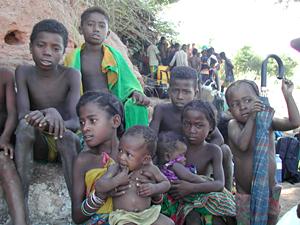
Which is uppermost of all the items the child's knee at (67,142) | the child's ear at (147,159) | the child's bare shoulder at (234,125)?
the child's bare shoulder at (234,125)

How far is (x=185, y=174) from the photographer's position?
2791mm

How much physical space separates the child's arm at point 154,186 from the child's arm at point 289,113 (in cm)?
97

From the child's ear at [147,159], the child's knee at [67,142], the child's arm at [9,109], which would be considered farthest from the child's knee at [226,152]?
the child's arm at [9,109]

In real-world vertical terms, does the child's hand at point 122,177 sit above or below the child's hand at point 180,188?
above

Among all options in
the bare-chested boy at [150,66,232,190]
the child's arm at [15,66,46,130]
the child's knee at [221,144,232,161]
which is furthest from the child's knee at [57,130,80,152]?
the child's knee at [221,144,232,161]

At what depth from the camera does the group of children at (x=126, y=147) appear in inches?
94.0

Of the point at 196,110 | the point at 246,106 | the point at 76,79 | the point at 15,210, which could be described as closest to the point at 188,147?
the point at 196,110

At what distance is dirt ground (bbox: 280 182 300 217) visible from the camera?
559 centimetres

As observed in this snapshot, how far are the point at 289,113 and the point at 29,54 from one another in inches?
111

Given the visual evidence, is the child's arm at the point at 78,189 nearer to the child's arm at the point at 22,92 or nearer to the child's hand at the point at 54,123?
the child's hand at the point at 54,123

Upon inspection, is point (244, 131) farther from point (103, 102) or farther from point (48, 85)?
point (48, 85)

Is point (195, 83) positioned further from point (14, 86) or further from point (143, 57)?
point (143, 57)

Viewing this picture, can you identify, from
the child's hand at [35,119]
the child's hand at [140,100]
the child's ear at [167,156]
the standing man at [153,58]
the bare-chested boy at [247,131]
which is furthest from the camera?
the standing man at [153,58]

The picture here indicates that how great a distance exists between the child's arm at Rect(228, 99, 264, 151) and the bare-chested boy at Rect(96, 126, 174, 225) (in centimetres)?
72
